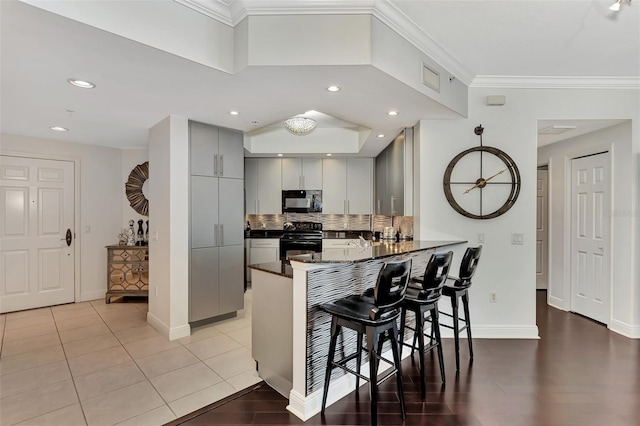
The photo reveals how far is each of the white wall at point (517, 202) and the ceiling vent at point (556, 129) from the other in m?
0.26

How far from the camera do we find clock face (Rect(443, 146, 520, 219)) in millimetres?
3279

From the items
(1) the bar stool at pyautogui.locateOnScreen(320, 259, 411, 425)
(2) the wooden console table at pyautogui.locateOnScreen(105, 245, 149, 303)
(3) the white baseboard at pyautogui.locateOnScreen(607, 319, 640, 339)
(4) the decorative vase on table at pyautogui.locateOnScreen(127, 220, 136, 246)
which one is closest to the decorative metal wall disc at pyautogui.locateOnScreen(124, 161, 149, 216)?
(4) the decorative vase on table at pyautogui.locateOnScreen(127, 220, 136, 246)

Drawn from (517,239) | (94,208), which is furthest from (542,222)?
(94,208)

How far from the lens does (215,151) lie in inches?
143

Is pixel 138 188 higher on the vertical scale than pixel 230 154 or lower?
lower

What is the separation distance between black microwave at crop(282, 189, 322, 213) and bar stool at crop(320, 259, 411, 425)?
11.2ft

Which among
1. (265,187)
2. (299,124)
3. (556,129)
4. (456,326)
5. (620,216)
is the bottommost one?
(456,326)

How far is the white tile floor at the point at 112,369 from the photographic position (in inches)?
82.7

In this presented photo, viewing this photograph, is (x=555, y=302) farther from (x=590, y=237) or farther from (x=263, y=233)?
(x=263, y=233)

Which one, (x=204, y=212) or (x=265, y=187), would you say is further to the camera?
(x=265, y=187)

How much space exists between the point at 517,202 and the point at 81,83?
13.9 ft

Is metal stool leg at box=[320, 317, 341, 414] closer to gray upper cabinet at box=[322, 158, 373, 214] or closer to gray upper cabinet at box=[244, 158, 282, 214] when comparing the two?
gray upper cabinet at box=[322, 158, 373, 214]

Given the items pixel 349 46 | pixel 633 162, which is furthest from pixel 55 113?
pixel 633 162

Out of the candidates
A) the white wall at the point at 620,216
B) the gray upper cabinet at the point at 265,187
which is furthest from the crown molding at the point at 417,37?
the gray upper cabinet at the point at 265,187
